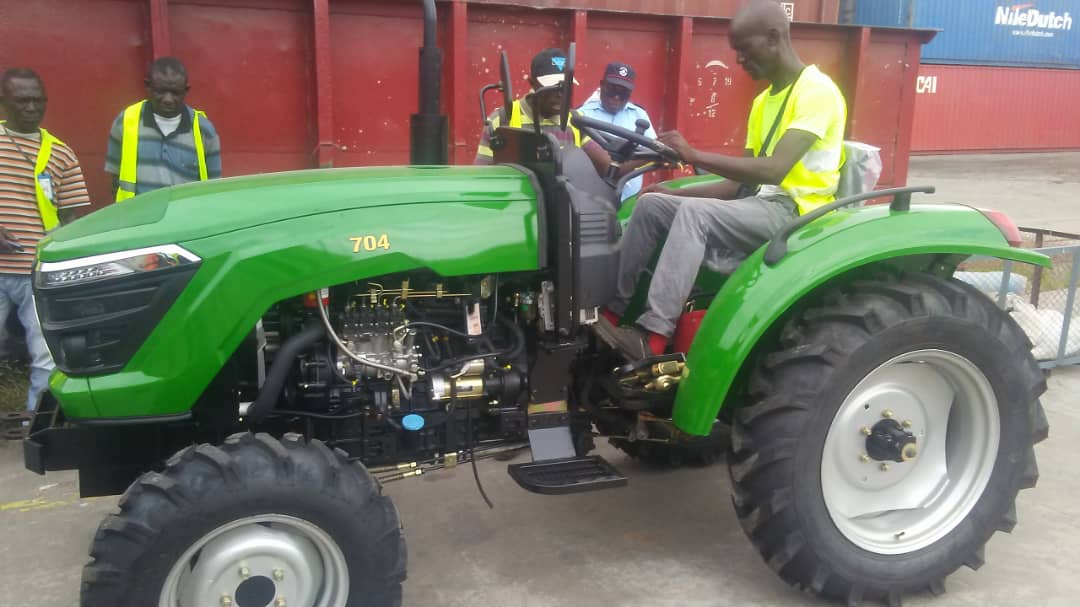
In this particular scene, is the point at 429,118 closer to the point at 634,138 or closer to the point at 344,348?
the point at 634,138

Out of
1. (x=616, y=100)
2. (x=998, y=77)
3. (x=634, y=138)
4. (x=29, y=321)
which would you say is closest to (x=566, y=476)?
(x=634, y=138)

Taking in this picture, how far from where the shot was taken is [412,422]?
297 cm

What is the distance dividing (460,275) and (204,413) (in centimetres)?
90

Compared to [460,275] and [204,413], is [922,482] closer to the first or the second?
[460,275]

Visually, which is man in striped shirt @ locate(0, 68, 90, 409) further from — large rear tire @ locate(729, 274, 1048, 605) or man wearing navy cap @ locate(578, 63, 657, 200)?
large rear tire @ locate(729, 274, 1048, 605)

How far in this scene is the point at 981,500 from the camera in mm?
3182

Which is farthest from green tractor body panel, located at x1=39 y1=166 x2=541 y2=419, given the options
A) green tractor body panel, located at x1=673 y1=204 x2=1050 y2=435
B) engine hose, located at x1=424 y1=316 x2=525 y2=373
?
green tractor body panel, located at x1=673 y1=204 x2=1050 y2=435

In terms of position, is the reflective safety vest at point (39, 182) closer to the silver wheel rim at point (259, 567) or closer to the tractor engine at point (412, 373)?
the tractor engine at point (412, 373)

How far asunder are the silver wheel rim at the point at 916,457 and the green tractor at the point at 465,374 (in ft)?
0.03

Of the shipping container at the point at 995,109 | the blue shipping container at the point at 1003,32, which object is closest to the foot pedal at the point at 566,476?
the shipping container at the point at 995,109

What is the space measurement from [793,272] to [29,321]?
3835 mm

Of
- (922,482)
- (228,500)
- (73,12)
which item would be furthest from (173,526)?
(73,12)

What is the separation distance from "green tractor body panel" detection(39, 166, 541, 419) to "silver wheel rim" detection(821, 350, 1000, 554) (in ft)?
4.11

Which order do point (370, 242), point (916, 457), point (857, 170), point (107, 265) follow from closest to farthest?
1. point (107, 265)
2. point (370, 242)
3. point (916, 457)
4. point (857, 170)
